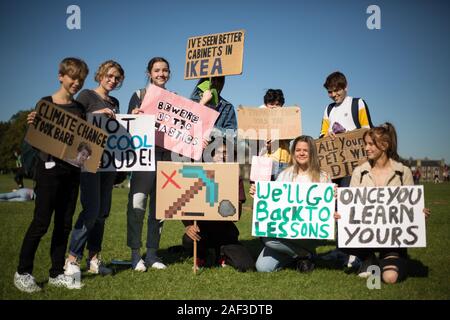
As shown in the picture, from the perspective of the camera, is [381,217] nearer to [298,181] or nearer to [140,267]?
[298,181]

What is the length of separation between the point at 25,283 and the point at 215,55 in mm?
4401

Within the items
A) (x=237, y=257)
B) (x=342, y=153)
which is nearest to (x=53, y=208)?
(x=237, y=257)

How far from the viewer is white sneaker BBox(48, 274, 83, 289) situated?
16.3 ft

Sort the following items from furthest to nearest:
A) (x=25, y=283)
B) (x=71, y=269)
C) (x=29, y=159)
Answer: (x=71, y=269), (x=29, y=159), (x=25, y=283)

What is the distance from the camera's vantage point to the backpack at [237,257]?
6059 millimetres

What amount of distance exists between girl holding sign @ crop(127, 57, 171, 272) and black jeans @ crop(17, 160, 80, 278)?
99 cm

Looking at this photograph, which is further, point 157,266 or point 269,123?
point 269,123

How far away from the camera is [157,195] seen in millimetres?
5852

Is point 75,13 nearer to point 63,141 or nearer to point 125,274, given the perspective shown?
point 63,141

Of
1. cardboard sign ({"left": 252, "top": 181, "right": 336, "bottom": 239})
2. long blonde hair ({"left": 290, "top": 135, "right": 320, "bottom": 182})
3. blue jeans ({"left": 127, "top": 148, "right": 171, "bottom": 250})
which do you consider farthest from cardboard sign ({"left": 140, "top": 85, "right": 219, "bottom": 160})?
long blonde hair ({"left": 290, "top": 135, "right": 320, "bottom": 182})

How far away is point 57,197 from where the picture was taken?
4973 millimetres

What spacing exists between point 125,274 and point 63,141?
2.08 meters

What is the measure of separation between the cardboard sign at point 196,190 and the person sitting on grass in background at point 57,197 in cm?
124

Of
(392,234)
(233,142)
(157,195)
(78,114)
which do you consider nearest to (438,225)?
(392,234)
